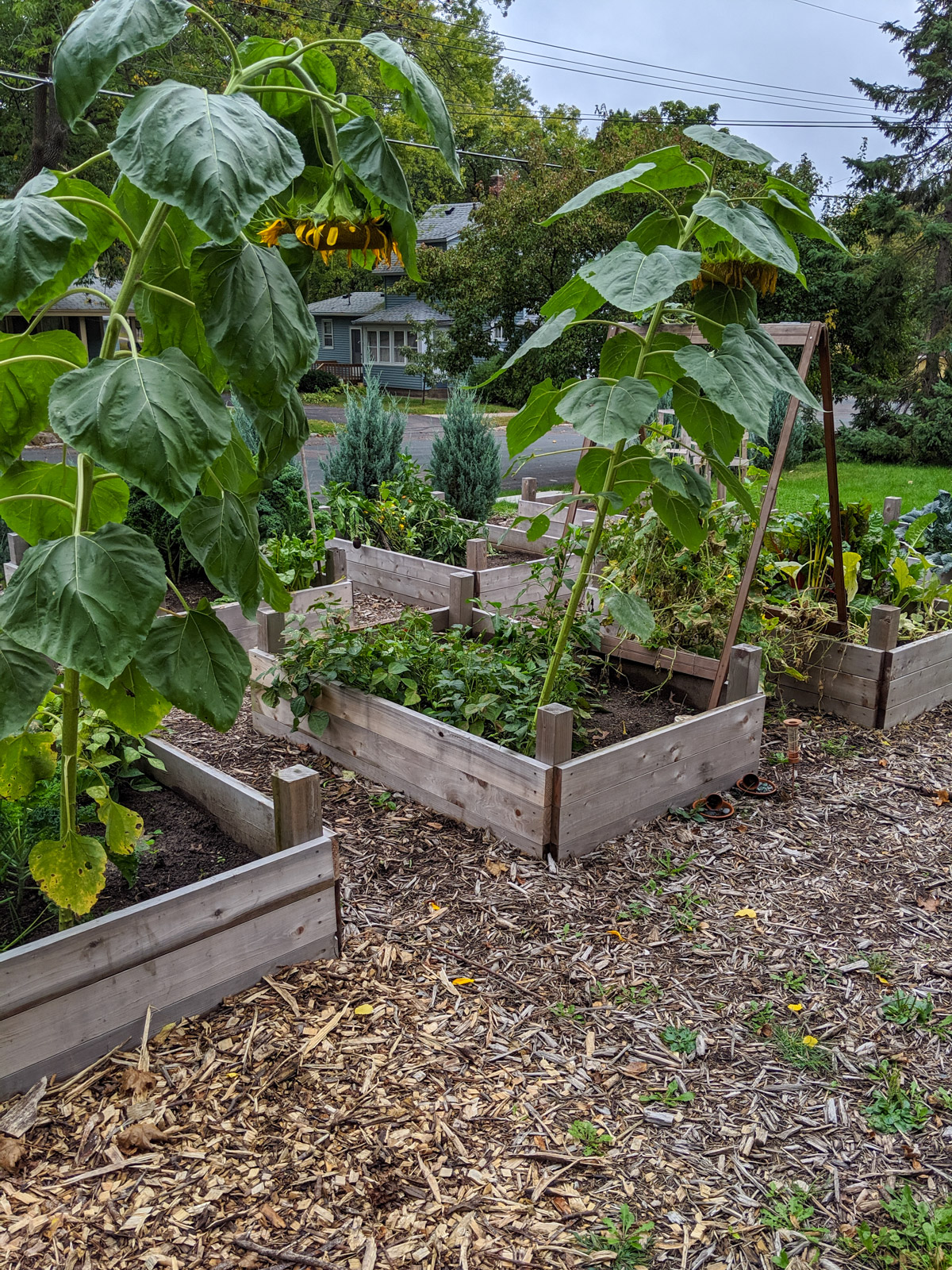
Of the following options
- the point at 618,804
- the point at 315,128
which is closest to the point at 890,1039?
the point at 618,804

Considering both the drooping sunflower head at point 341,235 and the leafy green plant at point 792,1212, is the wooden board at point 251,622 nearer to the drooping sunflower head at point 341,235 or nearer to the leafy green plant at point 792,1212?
the drooping sunflower head at point 341,235

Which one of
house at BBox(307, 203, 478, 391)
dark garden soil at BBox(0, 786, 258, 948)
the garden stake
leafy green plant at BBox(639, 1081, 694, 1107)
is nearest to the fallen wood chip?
dark garden soil at BBox(0, 786, 258, 948)

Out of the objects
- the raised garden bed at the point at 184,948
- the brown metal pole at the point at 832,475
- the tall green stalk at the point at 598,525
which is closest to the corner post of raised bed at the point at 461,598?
the tall green stalk at the point at 598,525

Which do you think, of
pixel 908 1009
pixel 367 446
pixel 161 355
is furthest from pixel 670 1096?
pixel 367 446

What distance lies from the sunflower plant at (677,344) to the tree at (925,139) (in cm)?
1702

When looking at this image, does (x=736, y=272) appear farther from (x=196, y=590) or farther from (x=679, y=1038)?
(x=196, y=590)

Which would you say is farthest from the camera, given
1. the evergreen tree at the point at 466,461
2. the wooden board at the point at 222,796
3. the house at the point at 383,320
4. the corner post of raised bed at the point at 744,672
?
the house at the point at 383,320

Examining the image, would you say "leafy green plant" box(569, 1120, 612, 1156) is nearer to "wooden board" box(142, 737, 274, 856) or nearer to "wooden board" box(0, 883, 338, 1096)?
"wooden board" box(0, 883, 338, 1096)

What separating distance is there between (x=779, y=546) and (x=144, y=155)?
4.33 m

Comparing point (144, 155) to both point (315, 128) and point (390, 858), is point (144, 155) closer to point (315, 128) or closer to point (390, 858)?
point (315, 128)

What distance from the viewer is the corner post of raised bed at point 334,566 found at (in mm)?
5695

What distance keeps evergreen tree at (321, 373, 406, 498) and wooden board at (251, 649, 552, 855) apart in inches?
172

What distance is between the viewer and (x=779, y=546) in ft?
17.2

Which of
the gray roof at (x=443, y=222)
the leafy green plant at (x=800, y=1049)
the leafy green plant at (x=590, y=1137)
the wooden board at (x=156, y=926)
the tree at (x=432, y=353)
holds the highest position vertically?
the gray roof at (x=443, y=222)
